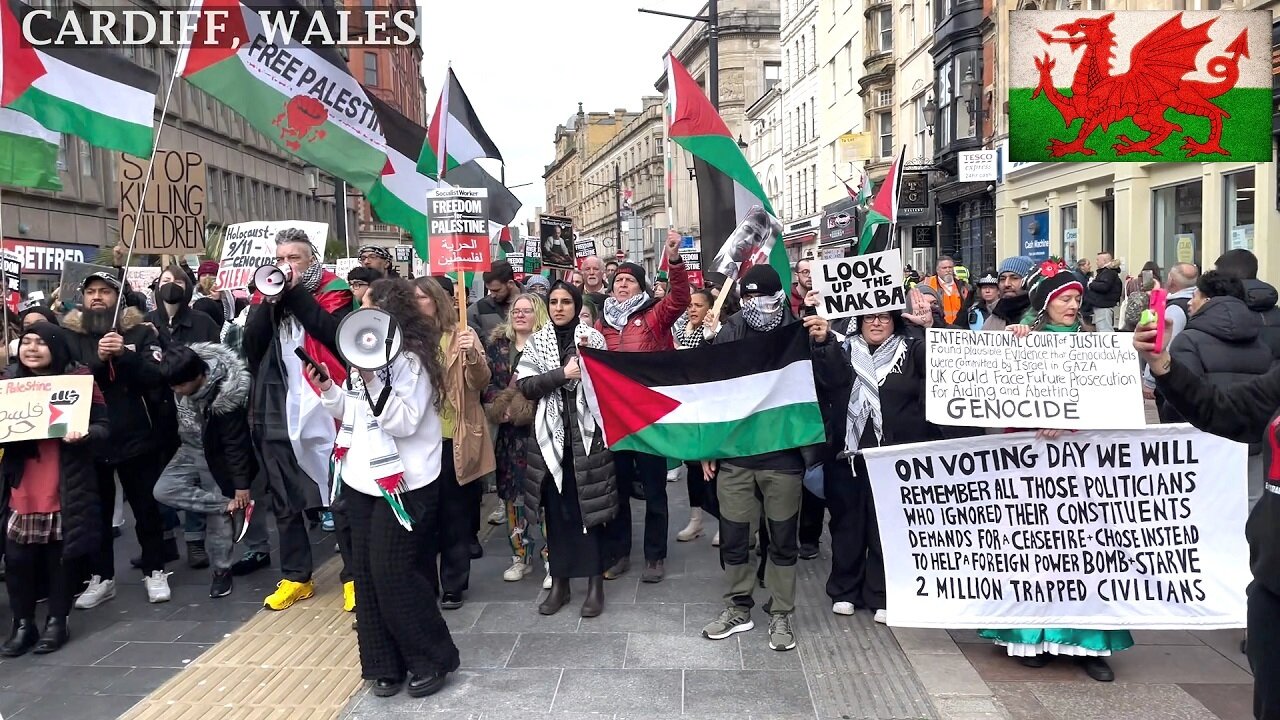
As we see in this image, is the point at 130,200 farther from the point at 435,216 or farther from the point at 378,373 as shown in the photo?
the point at 378,373

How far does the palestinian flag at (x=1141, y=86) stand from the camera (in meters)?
5.98

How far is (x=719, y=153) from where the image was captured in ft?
23.0

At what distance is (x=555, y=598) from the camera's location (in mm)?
6070

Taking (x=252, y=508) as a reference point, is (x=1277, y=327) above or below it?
above

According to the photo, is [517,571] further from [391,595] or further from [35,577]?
[35,577]

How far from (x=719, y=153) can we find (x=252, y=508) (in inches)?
158

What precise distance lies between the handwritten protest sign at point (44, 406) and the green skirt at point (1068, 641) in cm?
520

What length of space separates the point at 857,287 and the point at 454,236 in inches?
106

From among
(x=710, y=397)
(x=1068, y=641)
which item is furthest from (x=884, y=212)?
(x=1068, y=641)

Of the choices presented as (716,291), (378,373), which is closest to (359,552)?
(378,373)

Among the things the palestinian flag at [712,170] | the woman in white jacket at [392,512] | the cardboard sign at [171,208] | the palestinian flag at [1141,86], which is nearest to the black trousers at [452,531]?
the woman in white jacket at [392,512]

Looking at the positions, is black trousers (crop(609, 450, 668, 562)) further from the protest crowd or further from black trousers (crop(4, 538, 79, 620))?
black trousers (crop(4, 538, 79, 620))

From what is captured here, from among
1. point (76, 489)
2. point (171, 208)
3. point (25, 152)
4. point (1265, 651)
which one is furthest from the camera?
point (171, 208)

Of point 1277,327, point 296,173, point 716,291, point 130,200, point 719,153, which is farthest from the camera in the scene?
point 296,173
